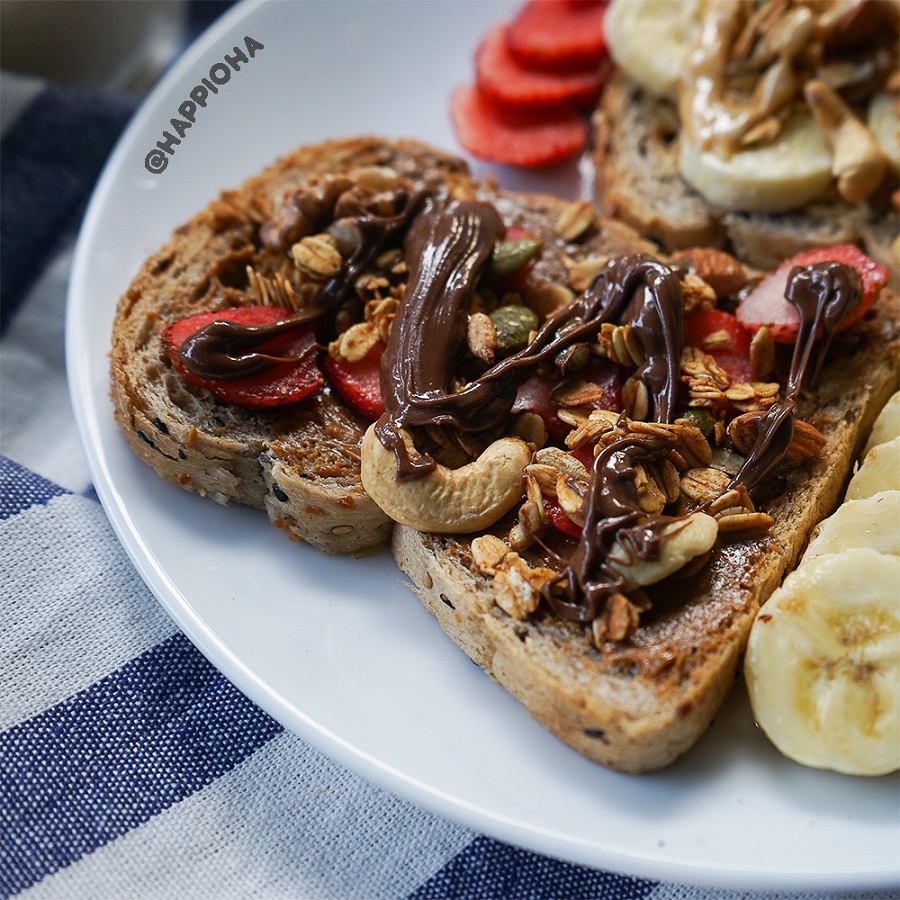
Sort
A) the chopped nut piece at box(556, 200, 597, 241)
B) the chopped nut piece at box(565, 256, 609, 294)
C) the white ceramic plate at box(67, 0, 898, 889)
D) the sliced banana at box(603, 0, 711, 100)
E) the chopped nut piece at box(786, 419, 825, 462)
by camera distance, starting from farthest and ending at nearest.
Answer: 1. the sliced banana at box(603, 0, 711, 100)
2. the chopped nut piece at box(556, 200, 597, 241)
3. the chopped nut piece at box(565, 256, 609, 294)
4. the chopped nut piece at box(786, 419, 825, 462)
5. the white ceramic plate at box(67, 0, 898, 889)

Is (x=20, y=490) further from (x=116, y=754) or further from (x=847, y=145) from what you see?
(x=847, y=145)

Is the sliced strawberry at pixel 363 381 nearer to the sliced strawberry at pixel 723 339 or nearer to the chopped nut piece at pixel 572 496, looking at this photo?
the chopped nut piece at pixel 572 496

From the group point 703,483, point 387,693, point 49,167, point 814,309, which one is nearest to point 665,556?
point 703,483

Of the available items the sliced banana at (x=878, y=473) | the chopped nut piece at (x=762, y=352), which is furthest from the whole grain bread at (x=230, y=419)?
the sliced banana at (x=878, y=473)

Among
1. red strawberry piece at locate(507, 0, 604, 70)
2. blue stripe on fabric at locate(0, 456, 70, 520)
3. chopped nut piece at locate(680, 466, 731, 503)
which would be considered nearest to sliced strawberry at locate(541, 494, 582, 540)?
chopped nut piece at locate(680, 466, 731, 503)

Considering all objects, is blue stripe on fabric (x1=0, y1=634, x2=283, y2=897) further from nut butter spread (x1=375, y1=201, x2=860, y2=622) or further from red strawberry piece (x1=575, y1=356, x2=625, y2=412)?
red strawberry piece (x1=575, y1=356, x2=625, y2=412)

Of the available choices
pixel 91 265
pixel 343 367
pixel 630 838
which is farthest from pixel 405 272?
pixel 630 838

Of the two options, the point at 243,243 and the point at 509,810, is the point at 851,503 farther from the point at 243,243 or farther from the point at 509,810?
the point at 243,243
